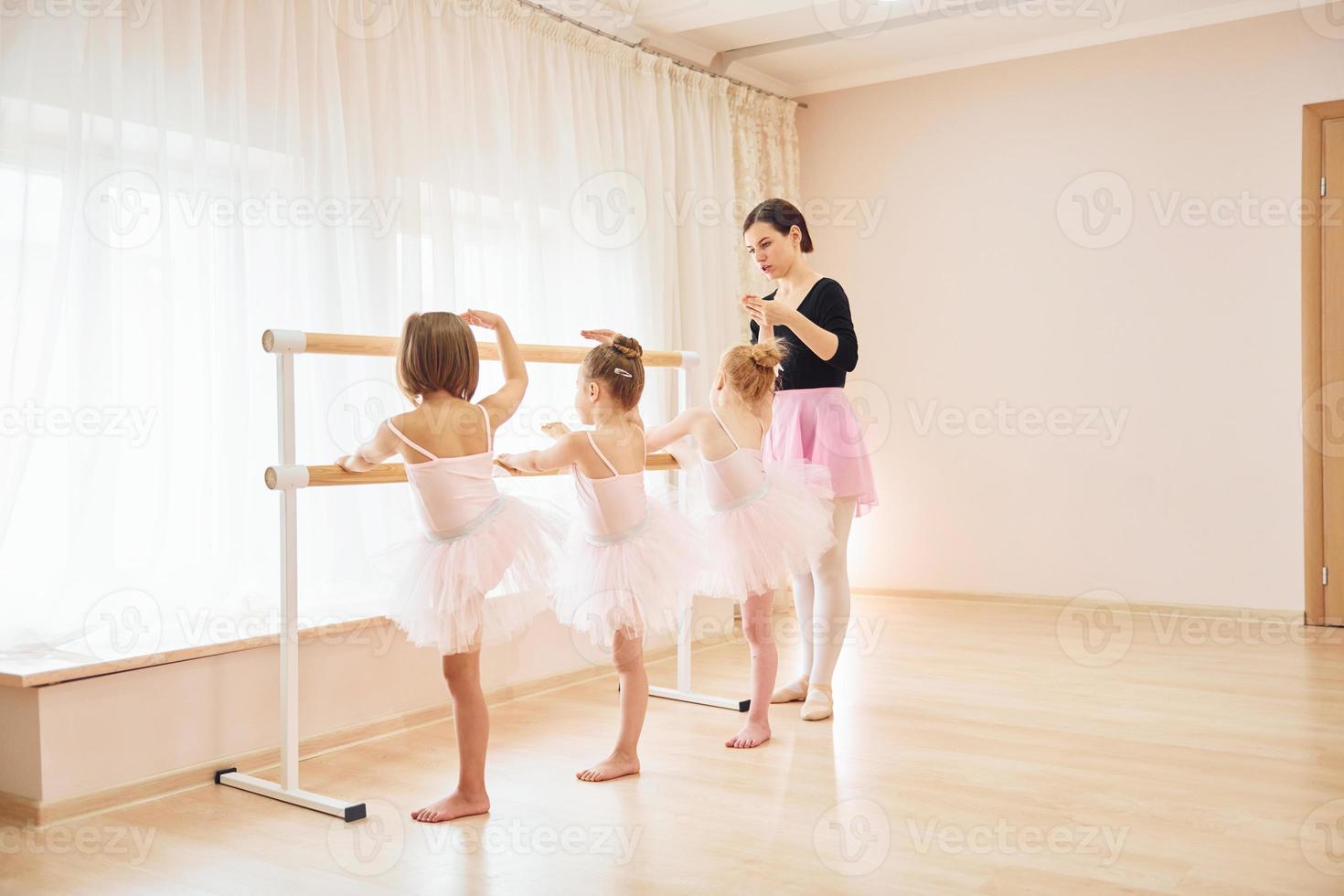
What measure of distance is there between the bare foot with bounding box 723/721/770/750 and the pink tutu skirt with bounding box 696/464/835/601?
1.10ft

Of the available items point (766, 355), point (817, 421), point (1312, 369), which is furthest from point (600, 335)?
point (1312, 369)

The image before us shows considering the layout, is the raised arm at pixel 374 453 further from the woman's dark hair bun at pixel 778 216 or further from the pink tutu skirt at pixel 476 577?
the woman's dark hair bun at pixel 778 216

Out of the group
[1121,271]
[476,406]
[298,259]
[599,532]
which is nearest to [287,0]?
[298,259]

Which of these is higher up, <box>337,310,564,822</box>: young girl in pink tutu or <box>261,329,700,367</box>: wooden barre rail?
<box>261,329,700,367</box>: wooden barre rail

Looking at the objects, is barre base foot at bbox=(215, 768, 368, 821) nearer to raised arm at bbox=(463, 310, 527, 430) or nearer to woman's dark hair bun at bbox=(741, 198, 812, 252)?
raised arm at bbox=(463, 310, 527, 430)

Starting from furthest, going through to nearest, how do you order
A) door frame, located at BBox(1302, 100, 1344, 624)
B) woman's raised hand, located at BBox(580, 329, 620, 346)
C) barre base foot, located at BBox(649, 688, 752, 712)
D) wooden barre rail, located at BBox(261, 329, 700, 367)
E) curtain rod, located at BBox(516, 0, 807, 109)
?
door frame, located at BBox(1302, 100, 1344, 624) < curtain rod, located at BBox(516, 0, 807, 109) < barre base foot, located at BBox(649, 688, 752, 712) < woman's raised hand, located at BBox(580, 329, 620, 346) < wooden barre rail, located at BBox(261, 329, 700, 367)

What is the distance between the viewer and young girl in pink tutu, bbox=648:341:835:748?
8.86 ft

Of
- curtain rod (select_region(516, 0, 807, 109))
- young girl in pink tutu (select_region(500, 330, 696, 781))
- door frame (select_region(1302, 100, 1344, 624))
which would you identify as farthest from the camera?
door frame (select_region(1302, 100, 1344, 624))

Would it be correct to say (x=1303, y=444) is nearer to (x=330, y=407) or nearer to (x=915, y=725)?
(x=915, y=725)

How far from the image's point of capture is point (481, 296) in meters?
3.47

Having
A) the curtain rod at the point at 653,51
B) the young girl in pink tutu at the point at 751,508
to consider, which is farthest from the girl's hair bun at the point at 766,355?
the curtain rod at the point at 653,51

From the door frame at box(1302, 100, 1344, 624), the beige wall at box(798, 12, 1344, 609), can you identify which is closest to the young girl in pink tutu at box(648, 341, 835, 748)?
the beige wall at box(798, 12, 1344, 609)

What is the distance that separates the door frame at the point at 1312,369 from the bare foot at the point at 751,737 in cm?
256

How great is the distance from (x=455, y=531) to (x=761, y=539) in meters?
0.77
